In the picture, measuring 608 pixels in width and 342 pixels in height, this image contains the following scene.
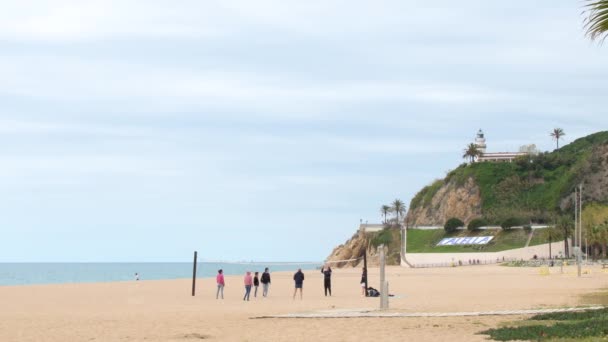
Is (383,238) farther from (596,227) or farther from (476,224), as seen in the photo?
(596,227)

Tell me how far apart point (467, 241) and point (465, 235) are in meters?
5.19

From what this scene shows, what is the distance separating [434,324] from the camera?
1980 cm

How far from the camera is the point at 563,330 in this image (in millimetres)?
15750

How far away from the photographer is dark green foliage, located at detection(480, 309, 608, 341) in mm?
15062

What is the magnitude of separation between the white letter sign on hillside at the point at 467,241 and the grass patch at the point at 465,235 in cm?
76

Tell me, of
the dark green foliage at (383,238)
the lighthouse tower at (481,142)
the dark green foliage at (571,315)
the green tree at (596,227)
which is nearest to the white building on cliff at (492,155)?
the lighthouse tower at (481,142)

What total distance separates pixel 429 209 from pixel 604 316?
379 ft

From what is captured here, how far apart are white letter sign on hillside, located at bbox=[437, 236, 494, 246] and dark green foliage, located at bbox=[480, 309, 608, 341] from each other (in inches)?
3354

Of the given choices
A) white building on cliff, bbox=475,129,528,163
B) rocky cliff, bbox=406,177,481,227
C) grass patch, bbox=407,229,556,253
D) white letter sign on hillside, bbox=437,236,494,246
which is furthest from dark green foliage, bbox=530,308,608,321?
white building on cliff, bbox=475,129,528,163

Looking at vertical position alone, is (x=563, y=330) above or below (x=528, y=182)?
below

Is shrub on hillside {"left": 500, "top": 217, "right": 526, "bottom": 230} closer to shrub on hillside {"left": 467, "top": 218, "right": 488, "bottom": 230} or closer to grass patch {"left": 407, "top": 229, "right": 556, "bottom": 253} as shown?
grass patch {"left": 407, "top": 229, "right": 556, "bottom": 253}

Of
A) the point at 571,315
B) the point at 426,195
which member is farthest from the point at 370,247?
the point at 571,315

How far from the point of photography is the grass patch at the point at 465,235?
9869 centimetres

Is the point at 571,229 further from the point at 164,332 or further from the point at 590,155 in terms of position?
the point at 164,332
